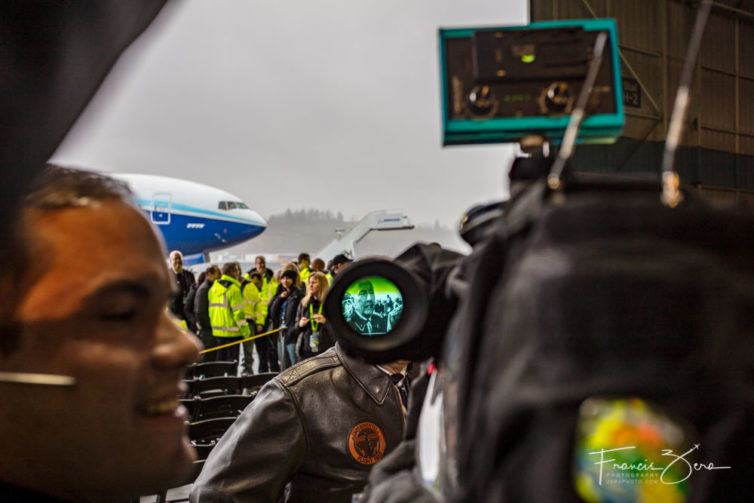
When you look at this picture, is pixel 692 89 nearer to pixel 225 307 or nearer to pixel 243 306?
pixel 243 306

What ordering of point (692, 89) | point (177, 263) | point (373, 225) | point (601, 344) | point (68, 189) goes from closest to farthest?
1. point (601, 344)
2. point (68, 189)
3. point (177, 263)
4. point (692, 89)
5. point (373, 225)

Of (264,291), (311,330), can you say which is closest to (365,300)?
(311,330)

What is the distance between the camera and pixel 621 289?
367 millimetres

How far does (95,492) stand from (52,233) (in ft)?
0.79

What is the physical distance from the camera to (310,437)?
1710 mm

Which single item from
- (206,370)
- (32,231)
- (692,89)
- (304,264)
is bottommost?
(206,370)

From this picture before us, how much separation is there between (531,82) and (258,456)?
1.31 m

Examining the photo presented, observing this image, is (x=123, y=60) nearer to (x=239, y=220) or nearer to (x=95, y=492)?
(x=95, y=492)

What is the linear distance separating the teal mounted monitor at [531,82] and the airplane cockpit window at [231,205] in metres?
14.9

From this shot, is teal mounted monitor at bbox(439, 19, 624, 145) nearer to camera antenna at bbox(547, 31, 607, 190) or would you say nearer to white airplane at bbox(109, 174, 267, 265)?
camera antenna at bbox(547, 31, 607, 190)

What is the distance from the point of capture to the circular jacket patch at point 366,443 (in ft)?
5.68

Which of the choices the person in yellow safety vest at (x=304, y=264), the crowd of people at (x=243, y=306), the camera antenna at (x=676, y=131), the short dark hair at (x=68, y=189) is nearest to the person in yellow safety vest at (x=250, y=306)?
the crowd of people at (x=243, y=306)

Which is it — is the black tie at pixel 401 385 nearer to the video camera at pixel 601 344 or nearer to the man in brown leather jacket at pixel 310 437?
the man in brown leather jacket at pixel 310 437

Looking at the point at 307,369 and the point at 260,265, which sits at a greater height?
the point at 260,265
